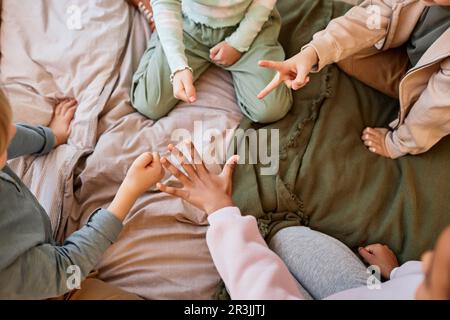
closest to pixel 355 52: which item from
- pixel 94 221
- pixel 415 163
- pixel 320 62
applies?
pixel 320 62

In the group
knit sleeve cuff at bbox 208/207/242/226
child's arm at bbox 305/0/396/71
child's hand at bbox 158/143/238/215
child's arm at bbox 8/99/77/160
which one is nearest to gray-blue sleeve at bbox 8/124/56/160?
child's arm at bbox 8/99/77/160

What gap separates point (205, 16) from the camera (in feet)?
2.75

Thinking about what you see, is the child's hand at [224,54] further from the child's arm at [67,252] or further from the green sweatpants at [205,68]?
the child's arm at [67,252]

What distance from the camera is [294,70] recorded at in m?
0.73

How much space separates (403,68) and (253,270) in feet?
1.69

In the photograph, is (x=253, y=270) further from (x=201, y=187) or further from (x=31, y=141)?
(x=31, y=141)

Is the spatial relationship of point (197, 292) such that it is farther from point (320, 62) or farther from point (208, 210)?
point (320, 62)

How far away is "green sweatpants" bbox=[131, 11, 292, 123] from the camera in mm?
824

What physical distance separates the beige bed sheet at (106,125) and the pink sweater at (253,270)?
0.13 meters

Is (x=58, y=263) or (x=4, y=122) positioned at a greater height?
(x=4, y=122)

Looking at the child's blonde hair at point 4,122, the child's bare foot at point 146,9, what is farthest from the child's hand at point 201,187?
the child's bare foot at point 146,9

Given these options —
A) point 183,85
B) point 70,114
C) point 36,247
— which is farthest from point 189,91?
point 36,247

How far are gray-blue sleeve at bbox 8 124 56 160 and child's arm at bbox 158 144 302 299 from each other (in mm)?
228

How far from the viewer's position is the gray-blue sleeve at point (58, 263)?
57cm
